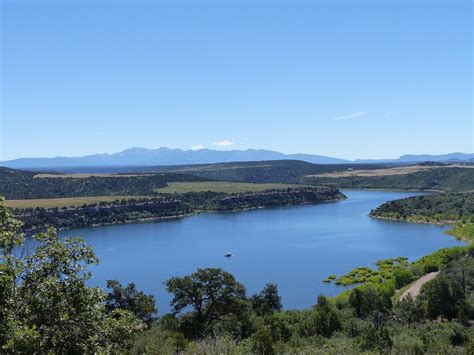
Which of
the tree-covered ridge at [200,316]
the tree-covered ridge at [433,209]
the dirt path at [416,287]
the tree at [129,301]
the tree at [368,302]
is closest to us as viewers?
the tree-covered ridge at [200,316]

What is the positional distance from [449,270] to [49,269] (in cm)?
4750

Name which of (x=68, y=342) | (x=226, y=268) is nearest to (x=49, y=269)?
(x=68, y=342)

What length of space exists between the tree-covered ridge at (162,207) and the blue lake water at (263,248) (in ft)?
21.2

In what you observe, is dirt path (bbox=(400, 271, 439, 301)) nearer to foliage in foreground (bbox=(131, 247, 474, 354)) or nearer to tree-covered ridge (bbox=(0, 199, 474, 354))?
tree-covered ridge (bbox=(0, 199, 474, 354))

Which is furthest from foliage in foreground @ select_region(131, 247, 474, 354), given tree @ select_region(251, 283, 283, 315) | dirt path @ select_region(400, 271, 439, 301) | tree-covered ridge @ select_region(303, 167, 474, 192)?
tree-covered ridge @ select_region(303, 167, 474, 192)

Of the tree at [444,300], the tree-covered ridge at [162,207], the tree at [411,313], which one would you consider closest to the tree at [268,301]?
the tree at [411,313]

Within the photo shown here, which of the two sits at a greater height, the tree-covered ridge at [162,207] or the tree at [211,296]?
the tree at [211,296]

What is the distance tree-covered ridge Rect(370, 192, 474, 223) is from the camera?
100 meters

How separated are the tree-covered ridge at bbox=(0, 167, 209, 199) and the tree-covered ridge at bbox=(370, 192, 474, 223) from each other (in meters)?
71.6

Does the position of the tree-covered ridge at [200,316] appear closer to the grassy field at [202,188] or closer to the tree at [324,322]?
the tree at [324,322]

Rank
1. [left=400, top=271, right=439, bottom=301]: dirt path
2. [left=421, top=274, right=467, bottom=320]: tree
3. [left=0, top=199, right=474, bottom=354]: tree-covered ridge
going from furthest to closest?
[left=400, top=271, right=439, bottom=301]: dirt path
[left=421, top=274, right=467, bottom=320]: tree
[left=0, top=199, right=474, bottom=354]: tree-covered ridge

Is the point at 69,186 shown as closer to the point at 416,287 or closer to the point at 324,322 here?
the point at 416,287

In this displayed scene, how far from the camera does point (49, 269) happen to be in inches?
405

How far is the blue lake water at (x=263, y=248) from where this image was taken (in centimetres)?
5712
